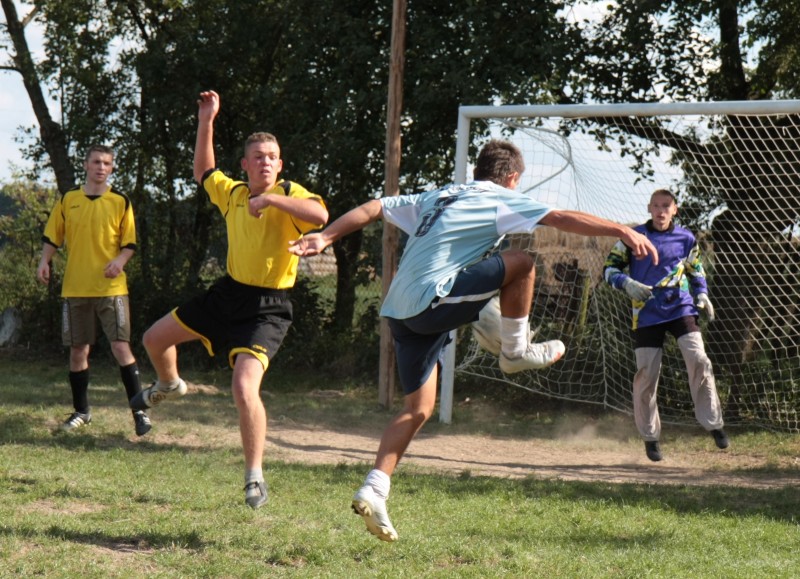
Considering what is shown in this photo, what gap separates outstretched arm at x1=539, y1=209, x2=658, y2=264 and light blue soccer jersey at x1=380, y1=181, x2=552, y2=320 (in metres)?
0.08

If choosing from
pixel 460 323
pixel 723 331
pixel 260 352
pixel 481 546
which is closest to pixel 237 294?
pixel 260 352

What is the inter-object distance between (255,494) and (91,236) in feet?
11.4

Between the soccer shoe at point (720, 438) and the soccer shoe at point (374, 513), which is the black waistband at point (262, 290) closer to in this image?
the soccer shoe at point (374, 513)

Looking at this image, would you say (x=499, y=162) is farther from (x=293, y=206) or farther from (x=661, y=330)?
(x=661, y=330)

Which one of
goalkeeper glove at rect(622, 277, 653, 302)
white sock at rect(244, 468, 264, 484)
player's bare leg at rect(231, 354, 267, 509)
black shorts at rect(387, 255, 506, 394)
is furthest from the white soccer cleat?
goalkeeper glove at rect(622, 277, 653, 302)

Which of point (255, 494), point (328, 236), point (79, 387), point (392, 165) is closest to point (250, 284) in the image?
point (255, 494)

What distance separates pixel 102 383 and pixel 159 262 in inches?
107

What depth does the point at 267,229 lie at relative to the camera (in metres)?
5.48

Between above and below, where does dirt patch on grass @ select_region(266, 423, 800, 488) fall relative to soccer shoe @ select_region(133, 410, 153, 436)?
below

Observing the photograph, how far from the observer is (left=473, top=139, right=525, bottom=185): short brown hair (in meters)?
4.81

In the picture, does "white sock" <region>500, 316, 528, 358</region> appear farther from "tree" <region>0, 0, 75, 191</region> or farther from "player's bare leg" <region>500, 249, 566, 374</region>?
"tree" <region>0, 0, 75, 191</region>

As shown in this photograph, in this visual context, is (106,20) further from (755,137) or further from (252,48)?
(755,137)

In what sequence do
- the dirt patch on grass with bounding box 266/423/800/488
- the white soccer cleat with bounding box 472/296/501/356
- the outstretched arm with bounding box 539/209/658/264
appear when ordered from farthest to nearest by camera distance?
the dirt patch on grass with bounding box 266/423/800/488 < the white soccer cleat with bounding box 472/296/501/356 < the outstretched arm with bounding box 539/209/658/264

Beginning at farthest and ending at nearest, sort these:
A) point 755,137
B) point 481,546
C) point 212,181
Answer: point 755,137 → point 212,181 → point 481,546
